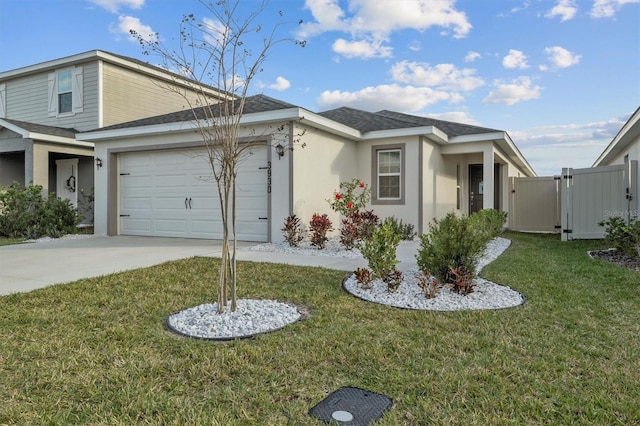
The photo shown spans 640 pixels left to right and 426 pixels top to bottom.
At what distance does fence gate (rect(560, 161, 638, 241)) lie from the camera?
34.2 ft

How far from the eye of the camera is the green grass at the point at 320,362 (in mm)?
2330

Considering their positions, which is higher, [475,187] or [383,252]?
[475,187]

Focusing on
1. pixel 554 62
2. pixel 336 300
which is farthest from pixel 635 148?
pixel 336 300

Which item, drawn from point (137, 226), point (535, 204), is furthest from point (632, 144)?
point (137, 226)

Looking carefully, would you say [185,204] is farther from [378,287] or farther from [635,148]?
[635,148]

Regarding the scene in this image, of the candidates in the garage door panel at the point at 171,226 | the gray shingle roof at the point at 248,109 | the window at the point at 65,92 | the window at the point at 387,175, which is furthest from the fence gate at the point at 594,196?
the window at the point at 65,92

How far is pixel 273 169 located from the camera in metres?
9.08

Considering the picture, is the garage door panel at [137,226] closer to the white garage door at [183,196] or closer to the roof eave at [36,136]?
the white garage door at [183,196]

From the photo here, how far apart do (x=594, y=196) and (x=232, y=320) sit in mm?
10562

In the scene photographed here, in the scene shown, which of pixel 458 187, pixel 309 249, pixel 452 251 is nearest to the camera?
pixel 452 251

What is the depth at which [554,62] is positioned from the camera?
11.3 meters

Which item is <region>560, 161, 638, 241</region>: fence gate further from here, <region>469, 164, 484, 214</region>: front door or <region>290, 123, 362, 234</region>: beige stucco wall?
<region>290, 123, 362, 234</region>: beige stucco wall

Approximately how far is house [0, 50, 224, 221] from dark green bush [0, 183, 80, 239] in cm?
209

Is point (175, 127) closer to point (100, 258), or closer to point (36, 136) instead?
point (100, 258)
